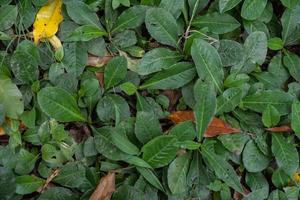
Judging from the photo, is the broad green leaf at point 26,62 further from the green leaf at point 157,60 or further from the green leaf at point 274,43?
the green leaf at point 274,43

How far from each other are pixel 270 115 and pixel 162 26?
55 cm

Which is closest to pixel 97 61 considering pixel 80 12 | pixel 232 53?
pixel 80 12

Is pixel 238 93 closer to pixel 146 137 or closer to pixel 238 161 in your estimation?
pixel 238 161

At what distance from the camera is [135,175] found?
189cm

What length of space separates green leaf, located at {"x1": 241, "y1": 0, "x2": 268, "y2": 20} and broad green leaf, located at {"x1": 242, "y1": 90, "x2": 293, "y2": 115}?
0.32 metres

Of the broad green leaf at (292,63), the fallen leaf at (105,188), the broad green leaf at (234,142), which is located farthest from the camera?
the broad green leaf at (292,63)

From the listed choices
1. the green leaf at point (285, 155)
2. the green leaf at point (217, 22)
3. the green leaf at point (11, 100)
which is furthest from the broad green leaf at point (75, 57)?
the green leaf at point (285, 155)

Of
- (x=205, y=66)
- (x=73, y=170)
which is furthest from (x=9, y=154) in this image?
(x=205, y=66)

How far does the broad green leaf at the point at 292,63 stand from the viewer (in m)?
2.03

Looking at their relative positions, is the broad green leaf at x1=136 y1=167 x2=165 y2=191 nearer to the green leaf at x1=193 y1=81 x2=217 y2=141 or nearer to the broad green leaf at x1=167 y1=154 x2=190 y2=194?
the broad green leaf at x1=167 y1=154 x2=190 y2=194

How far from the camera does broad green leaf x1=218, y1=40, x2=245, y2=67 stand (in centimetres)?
199

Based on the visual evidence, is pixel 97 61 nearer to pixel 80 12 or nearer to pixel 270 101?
pixel 80 12

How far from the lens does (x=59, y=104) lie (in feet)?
6.17

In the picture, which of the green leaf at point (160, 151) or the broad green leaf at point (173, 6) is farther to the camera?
the broad green leaf at point (173, 6)
